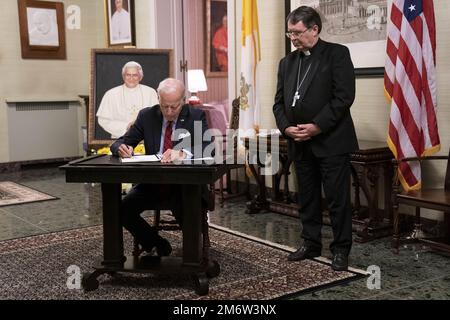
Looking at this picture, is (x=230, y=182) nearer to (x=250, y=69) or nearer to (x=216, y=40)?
(x=250, y=69)

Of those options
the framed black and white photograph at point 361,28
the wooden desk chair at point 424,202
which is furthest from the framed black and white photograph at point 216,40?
the wooden desk chair at point 424,202

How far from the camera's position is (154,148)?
3.82 m

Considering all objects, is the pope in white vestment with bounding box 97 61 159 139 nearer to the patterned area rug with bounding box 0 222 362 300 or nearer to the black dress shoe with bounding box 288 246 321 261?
the patterned area rug with bounding box 0 222 362 300

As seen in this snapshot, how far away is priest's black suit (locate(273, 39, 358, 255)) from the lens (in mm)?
3771

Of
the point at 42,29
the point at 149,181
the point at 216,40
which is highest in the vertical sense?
the point at 42,29

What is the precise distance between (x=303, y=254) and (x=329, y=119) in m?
0.99

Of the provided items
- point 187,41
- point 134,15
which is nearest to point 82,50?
point 134,15

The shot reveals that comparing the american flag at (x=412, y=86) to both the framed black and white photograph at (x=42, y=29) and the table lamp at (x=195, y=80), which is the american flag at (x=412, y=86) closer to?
the table lamp at (x=195, y=80)

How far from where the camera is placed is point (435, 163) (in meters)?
4.64

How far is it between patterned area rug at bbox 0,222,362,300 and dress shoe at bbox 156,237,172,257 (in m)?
0.23

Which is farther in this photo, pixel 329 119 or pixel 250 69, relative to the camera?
pixel 250 69

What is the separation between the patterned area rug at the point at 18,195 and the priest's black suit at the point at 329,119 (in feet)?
12.1

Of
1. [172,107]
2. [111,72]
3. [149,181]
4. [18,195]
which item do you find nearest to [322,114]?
[172,107]

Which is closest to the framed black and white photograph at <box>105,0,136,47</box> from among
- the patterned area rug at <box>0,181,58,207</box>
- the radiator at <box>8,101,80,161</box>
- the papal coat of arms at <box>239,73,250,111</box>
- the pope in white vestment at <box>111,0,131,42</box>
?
the pope in white vestment at <box>111,0,131,42</box>
